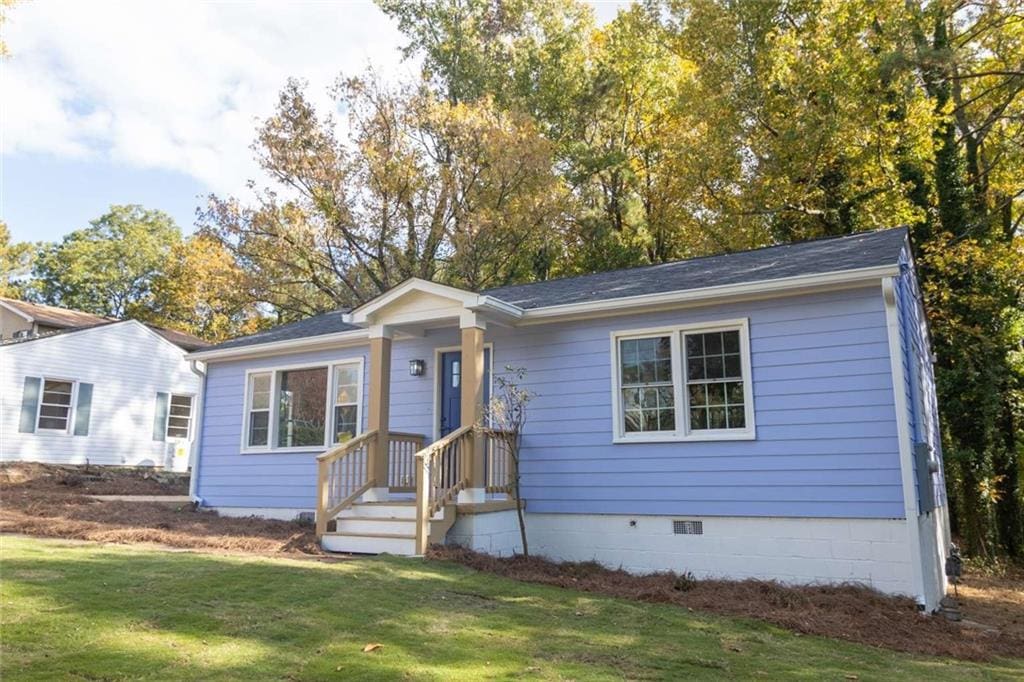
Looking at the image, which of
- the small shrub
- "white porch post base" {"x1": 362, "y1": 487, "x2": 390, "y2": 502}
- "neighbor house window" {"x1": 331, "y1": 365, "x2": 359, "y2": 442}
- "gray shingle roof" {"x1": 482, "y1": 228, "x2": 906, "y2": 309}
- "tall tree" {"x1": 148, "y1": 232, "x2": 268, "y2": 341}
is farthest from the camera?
"tall tree" {"x1": 148, "y1": 232, "x2": 268, "y2": 341}

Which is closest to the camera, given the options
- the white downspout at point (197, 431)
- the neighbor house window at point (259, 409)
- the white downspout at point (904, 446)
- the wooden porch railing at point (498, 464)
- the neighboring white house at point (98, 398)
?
the white downspout at point (904, 446)

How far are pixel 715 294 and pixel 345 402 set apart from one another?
5.95 meters

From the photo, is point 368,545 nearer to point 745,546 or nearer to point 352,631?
point 352,631

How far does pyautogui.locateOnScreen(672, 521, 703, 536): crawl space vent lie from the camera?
7.92 metres

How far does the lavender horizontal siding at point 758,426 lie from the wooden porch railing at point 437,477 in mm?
1088

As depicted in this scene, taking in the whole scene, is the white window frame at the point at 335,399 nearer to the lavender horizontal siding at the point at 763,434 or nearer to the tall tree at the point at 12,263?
the lavender horizontal siding at the point at 763,434

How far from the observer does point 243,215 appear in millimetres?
20266

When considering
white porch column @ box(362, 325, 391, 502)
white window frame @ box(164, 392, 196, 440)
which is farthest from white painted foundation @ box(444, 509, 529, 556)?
white window frame @ box(164, 392, 196, 440)

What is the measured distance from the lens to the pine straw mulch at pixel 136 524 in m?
8.33

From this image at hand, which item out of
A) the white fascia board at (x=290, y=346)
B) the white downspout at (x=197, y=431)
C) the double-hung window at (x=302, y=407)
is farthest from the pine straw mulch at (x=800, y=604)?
the white downspout at (x=197, y=431)

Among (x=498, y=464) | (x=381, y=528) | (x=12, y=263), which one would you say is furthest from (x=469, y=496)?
(x=12, y=263)

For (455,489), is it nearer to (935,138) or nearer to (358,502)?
(358,502)

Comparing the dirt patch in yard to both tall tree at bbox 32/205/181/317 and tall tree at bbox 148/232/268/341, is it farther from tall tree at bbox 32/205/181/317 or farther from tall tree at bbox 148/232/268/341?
tall tree at bbox 32/205/181/317

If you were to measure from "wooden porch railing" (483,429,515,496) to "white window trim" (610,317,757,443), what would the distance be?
142 cm
